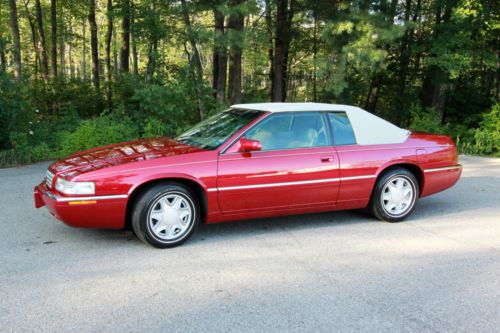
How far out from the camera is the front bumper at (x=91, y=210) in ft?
14.3

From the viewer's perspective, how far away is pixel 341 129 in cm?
553

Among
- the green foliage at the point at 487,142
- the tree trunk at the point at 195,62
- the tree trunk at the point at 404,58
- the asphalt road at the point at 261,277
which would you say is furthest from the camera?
the tree trunk at the point at 404,58

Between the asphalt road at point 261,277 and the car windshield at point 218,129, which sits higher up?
the car windshield at point 218,129

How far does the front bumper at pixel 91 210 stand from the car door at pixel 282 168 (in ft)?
3.45

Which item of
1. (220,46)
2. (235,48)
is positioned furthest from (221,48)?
(235,48)

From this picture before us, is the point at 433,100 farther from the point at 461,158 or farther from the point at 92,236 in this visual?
the point at 92,236

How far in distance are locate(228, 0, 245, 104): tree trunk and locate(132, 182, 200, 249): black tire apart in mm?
8673

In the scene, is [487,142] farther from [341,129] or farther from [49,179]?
[49,179]

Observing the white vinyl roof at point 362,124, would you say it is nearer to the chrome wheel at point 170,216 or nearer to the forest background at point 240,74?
the chrome wheel at point 170,216

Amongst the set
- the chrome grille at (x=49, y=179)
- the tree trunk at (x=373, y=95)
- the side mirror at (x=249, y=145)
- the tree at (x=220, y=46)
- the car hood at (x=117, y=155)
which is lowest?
the chrome grille at (x=49, y=179)

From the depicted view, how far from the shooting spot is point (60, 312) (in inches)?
130

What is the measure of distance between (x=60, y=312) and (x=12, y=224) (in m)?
2.61

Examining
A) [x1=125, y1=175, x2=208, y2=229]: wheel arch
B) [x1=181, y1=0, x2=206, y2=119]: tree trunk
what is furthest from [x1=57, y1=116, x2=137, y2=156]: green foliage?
[x1=125, y1=175, x2=208, y2=229]: wheel arch

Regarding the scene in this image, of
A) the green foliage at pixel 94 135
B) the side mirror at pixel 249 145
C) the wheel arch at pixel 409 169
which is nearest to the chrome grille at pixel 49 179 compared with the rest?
the side mirror at pixel 249 145
